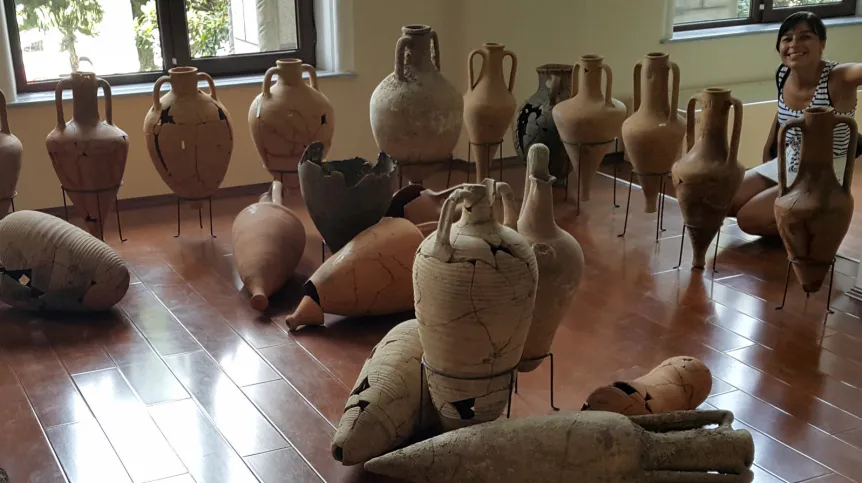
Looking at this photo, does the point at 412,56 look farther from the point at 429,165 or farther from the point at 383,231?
the point at 383,231

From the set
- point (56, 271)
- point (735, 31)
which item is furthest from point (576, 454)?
point (735, 31)

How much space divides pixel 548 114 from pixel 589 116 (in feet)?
1.60

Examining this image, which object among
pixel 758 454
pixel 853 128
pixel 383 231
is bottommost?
pixel 758 454

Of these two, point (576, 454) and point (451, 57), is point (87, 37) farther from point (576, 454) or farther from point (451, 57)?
point (576, 454)

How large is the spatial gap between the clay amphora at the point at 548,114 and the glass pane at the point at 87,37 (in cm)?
199

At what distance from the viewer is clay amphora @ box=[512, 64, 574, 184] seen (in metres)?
4.98

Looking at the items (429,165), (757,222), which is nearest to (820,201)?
(757,222)

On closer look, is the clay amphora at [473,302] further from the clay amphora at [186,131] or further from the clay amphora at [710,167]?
the clay amphora at [186,131]

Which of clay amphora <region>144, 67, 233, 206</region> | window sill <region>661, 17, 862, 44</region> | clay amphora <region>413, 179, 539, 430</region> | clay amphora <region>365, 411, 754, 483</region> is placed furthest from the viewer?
window sill <region>661, 17, 862, 44</region>

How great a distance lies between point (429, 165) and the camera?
4527 mm

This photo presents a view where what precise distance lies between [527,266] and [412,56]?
212cm

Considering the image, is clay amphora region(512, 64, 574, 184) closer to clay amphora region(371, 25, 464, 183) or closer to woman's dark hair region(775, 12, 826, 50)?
clay amphora region(371, 25, 464, 183)

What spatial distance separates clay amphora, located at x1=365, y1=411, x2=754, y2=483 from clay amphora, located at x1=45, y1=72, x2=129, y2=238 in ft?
7.69

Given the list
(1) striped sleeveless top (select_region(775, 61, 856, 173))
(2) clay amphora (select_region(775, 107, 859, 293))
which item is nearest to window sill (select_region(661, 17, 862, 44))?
(1) striped sleeveless top (select_region(775, 61, 856, 173))
